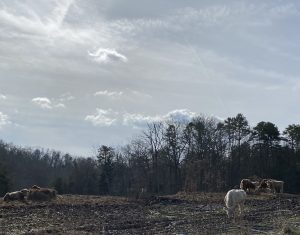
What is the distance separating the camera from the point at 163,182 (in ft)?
266

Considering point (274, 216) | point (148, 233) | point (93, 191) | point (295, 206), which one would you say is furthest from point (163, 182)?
point (148, 233)

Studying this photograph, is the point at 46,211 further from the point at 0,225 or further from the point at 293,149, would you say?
the point at 293,149

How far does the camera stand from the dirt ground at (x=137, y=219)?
19953 millimetres

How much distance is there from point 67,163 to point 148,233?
11843cm

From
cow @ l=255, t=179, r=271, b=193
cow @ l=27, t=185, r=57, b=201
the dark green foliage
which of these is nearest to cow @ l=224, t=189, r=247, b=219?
cow @ l=27, t=185, r=57, b=201

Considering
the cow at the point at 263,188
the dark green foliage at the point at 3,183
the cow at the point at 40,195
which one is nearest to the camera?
the cow at the point at 40,195

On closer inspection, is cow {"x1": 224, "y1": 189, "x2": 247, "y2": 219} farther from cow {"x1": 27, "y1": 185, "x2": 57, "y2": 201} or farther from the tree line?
the tree line

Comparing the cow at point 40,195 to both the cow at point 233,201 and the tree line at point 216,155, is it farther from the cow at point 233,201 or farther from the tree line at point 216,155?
the tree line at point 216,155

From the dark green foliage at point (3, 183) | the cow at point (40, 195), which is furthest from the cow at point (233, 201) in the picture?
the dark green foliage at point (3, 183)

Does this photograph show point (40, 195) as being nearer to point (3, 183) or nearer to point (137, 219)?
point (137, 219)

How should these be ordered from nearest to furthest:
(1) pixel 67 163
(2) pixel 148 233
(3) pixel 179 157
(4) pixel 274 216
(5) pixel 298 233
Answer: (5) pixel 298 233
(2) pixel 148 233
(4) pixel 274 216
(3) pixel 179 157
(1) pixel 67 163

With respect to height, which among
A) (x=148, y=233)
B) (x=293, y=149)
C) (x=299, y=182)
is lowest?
(x=148, y=233)

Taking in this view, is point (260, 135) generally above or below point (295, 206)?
above

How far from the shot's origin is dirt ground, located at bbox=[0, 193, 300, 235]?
1995 cm
